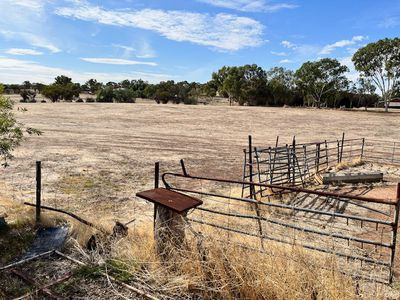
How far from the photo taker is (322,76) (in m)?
66.4

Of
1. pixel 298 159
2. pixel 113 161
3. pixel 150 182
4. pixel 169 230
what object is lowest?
pixel 150 182

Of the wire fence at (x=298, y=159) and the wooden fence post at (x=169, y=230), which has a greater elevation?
the wooden fence post at (x=169, y=230)

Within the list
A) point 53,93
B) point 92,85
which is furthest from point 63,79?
point 53,93

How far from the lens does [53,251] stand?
14.5 feet

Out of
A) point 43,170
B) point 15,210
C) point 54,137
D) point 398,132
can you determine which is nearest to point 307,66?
point 398,132

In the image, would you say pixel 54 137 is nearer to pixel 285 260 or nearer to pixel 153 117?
pixel 153 117

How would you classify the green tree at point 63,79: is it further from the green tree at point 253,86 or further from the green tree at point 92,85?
the green tree at point 253,86

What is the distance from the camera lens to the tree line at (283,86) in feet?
183

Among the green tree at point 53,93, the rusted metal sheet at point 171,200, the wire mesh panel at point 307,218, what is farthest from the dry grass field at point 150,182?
the green tree at point 53,93

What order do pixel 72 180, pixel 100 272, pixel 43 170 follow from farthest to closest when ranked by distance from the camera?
pixel 43 170 < pixel 72 180 < pixel 100 272

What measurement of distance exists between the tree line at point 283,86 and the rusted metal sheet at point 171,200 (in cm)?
5945

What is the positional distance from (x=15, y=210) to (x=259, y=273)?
18.2 ft

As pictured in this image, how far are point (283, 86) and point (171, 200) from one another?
249 feet

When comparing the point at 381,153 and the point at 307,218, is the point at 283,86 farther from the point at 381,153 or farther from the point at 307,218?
the point at 307,218
